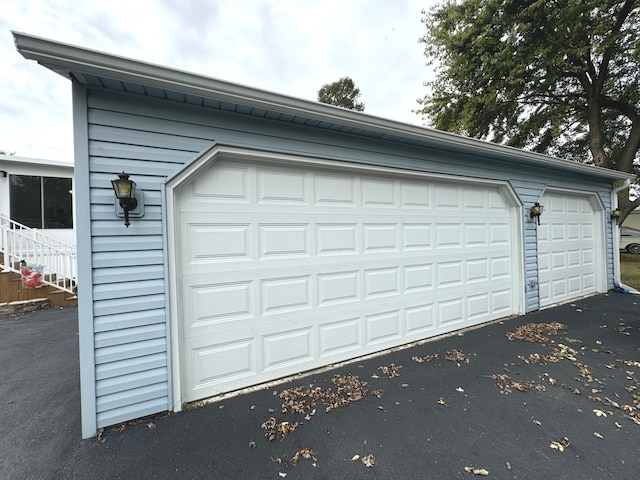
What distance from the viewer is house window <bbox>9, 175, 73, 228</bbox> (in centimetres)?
675

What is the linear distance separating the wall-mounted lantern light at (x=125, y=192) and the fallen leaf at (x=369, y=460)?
7.99ft

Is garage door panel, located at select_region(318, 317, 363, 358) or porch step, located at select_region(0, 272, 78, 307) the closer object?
garage door panel, located at select_region(318, 317, 363, 358)

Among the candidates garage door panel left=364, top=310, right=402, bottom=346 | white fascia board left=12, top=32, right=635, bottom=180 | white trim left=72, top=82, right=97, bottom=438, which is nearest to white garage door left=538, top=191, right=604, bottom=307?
white fascia board left=12, top=32, right=635, bottom=180

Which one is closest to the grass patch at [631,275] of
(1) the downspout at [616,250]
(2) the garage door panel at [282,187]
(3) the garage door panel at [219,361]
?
(1) the downspout at [616,250]

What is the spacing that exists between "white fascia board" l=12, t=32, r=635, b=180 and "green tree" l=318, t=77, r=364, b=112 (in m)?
13.6

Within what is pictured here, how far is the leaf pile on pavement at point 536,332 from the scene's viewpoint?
3.59 metres

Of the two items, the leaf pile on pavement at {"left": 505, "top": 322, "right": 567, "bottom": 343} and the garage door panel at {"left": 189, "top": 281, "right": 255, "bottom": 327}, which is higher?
the garage door panel at {"left": 189, "top": 281, "right": 255, "bottom": 327}

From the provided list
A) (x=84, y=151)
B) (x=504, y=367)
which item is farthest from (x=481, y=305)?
(x=84, y=151)

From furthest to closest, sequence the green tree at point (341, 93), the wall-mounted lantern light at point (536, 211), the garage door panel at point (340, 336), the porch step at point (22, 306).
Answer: the green tree at point (341, 93), the porch step at point (22, 306), the wall-mounted lantern light at point (536, 211), the garage door panel at point (340, 336)

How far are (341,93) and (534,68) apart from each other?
10103 mm

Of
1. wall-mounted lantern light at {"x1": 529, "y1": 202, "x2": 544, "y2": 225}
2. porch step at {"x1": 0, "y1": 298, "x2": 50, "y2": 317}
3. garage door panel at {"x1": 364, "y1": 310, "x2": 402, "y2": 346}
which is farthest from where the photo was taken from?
→ porch step at {"x1": 0, "y1": 298, "x2": 50, "y2": 317}

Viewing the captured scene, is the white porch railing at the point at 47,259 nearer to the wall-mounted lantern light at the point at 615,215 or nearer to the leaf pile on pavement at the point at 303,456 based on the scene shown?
the leaf pile on pavement at the point at 303,456

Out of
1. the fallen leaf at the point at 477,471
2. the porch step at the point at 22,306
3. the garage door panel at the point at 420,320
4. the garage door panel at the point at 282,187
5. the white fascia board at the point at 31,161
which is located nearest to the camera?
the fallen leaf at the point at 477,471

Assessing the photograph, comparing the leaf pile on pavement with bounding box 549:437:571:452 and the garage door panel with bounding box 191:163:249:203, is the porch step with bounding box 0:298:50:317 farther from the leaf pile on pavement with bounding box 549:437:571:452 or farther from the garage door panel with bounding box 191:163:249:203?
the leaf pile on pavement with bounding box 549:437:571:452
